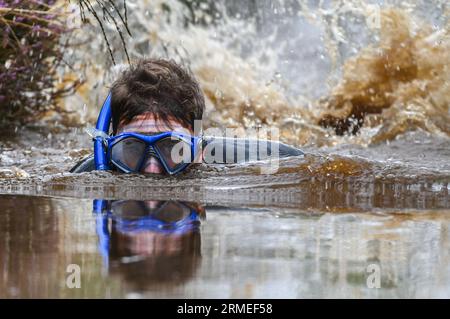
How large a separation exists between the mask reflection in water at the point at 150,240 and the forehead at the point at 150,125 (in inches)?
54.9

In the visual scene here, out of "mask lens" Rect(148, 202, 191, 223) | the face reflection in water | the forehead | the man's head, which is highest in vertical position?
the man's head

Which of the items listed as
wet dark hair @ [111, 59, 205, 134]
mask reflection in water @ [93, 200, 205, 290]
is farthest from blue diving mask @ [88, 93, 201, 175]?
mask reflection in water @ [93, 200, 205, 290]

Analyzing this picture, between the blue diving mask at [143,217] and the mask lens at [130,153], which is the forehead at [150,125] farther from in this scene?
the blue diving mask at [143,217]

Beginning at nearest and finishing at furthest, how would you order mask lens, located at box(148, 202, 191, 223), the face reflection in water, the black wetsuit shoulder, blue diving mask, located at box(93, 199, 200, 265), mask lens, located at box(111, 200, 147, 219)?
the face reflection in water, blue diving mask, located at box(93, 199, 200, 265), mask lens, located at box(148, 202, 191, 223), mask lens, located at box(111, 200, 147, 219), the black wetsuit shoulder

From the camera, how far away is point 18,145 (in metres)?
8.02

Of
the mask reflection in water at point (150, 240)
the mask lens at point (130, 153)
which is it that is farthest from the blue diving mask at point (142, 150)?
the mask reflection in water at point (150, 240)

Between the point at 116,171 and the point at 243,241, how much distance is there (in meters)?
2.43

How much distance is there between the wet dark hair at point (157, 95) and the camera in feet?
17.7

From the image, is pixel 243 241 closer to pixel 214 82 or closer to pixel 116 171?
pixel 116 171

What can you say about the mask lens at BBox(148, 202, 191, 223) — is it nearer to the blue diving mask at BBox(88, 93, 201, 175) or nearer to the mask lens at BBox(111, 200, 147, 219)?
the mask lens at BBox(111, 200, 147, 219)

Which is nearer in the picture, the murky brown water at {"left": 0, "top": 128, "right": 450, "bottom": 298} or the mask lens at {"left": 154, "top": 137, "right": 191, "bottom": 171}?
the murky brown water at {"left": 0, "top": 128, "right": 450, "bottom": 298}

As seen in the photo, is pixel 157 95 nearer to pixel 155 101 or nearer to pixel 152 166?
pixel 155 101

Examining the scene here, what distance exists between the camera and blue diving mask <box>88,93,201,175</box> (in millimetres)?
5031

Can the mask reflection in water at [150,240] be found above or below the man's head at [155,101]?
below
